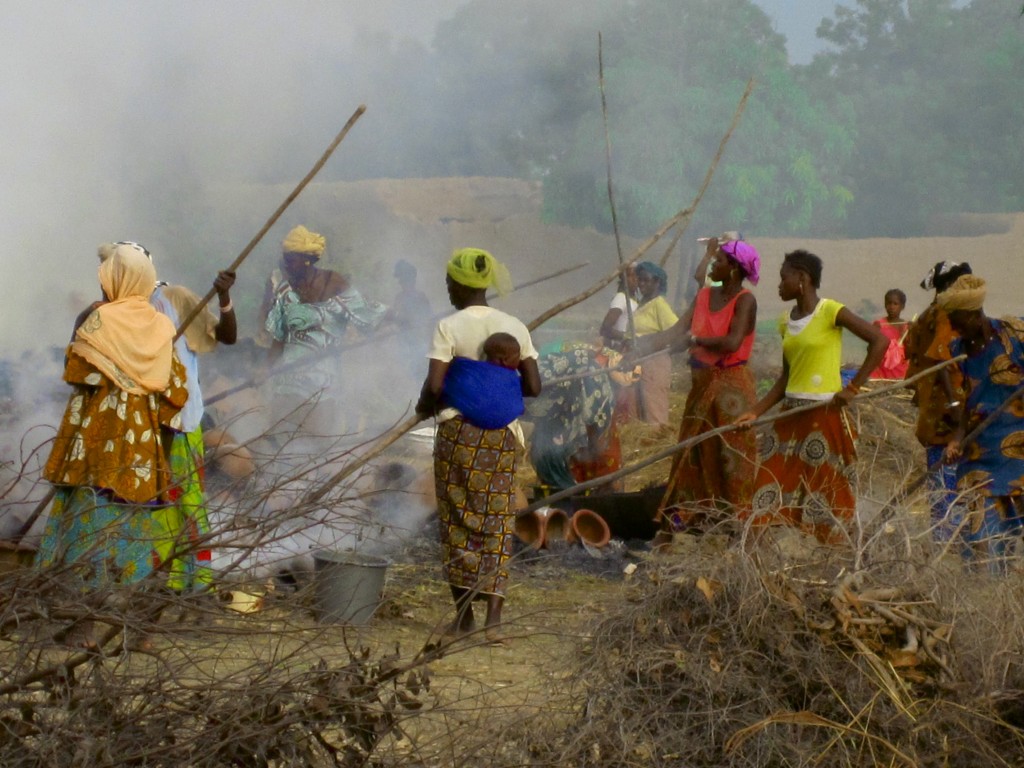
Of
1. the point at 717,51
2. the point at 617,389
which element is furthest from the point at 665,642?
the point at 717,51

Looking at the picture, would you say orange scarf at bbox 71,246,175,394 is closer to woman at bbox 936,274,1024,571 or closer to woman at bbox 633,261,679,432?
woman at bbox 936,274,1024,571

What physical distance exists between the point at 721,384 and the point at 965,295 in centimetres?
131

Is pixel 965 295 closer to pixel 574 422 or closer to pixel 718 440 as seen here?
pixel 718 440

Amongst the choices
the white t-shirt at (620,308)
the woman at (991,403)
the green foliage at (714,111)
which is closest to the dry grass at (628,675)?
the woman at (991,403)

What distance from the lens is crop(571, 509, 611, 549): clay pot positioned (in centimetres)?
765

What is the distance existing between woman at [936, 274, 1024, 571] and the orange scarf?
3.46 metres

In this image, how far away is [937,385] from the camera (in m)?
6.59

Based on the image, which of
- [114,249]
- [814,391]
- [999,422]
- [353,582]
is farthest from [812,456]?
[114,249]

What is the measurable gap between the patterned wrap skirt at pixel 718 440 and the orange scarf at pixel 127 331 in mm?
2770

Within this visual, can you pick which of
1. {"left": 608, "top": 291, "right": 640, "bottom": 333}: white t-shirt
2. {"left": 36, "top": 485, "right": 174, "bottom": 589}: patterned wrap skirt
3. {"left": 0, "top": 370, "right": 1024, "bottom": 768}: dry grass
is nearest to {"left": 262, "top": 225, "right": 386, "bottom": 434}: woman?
{"left": 608, "top": 291, "right": 640, "bottom": 333}: white t-shirt

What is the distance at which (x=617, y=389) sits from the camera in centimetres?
920

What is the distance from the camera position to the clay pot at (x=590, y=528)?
7.65 metres

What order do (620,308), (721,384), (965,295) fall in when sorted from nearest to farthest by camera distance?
(965,295) → (721,384) → (620,308)

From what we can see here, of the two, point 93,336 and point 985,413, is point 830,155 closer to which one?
point 985,413
